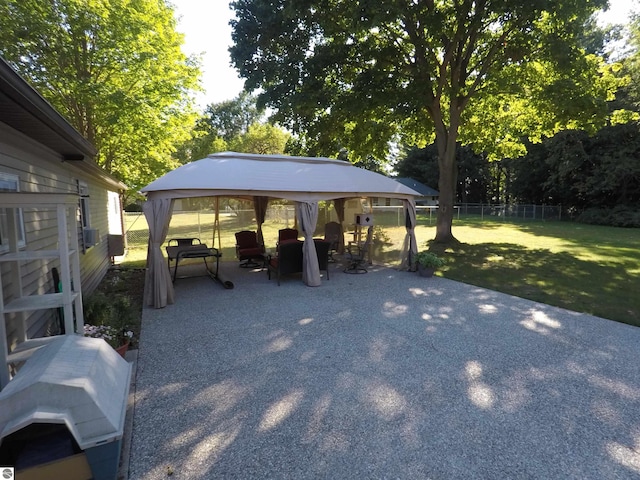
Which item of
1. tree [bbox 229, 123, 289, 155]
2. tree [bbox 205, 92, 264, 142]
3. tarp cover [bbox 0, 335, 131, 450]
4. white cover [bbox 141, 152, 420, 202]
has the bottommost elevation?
tarp cover [bbox 0, 335, 131, 450]

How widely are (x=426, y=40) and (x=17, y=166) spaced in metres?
12.0

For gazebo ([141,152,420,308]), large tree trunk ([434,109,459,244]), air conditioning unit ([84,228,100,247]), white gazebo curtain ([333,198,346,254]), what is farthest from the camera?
large tree trunk ([434,109,459,244])

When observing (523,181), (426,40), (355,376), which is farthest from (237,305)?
(523,181)

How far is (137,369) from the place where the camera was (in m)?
3.92

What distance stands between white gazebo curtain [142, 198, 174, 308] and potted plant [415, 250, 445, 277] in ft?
19.2

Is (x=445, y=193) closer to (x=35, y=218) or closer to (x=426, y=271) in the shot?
(x=426, y=271)

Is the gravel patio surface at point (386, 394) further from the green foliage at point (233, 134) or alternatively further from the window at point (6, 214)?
the green foliage at point (233, 134)

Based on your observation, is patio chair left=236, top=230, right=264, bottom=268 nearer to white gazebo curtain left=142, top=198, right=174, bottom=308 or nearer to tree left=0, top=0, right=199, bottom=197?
white gazebo curtain left=142, top=198, right=174, bottom=308

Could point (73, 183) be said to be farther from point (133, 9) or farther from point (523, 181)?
point (523, 181)

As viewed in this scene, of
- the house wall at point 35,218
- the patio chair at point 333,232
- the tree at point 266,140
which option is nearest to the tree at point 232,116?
the tree at point 266,140

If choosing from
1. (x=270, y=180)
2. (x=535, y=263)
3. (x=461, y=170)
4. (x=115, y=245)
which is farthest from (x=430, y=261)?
(x=461, y=170)

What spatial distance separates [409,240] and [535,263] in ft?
13.7

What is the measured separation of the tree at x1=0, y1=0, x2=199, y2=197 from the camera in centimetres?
1102

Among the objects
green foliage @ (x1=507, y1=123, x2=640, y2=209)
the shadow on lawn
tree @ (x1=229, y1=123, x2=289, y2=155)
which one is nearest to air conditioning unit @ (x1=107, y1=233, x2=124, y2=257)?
the shadow on lawn
